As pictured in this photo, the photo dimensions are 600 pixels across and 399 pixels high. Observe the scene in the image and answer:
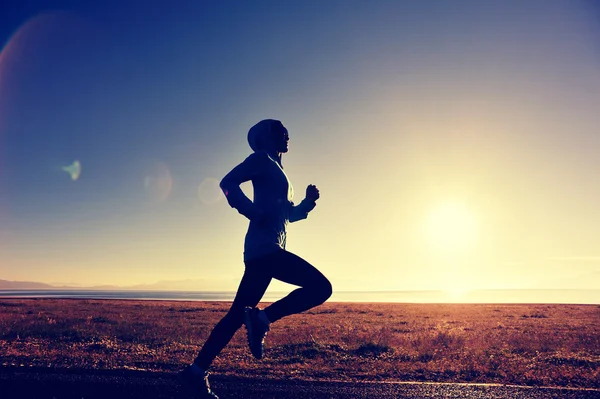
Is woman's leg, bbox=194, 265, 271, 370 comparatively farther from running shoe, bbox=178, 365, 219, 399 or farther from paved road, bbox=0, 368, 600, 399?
paved road, bbox=0, 368, 600, 399

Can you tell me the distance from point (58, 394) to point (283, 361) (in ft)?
17.6

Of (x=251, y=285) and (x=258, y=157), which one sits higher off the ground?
(x=258, y=157)

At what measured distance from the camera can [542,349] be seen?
1267 cm

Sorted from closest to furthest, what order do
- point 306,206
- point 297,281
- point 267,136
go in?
point 297,281, point 267,136, point 306,206

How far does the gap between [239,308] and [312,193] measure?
1.44 meters

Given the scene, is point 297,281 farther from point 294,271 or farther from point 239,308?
point 239,308

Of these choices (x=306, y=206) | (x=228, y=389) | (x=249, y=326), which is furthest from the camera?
(x=228, y=389)

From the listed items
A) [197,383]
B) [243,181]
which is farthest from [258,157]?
[197,383]

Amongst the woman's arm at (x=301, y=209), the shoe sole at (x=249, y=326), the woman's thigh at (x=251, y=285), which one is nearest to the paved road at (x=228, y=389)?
the shoe sole at (x=249, y=326)

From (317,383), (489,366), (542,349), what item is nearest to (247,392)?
(317,383)

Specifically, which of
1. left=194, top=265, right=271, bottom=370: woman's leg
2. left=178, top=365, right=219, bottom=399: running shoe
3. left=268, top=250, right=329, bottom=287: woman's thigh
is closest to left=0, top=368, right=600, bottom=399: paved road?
left=178, top=365, right=219, bottom=399: running shoe

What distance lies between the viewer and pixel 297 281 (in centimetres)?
411

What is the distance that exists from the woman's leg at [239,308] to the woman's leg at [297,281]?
130mm

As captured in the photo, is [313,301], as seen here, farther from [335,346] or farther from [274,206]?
[335,346]
